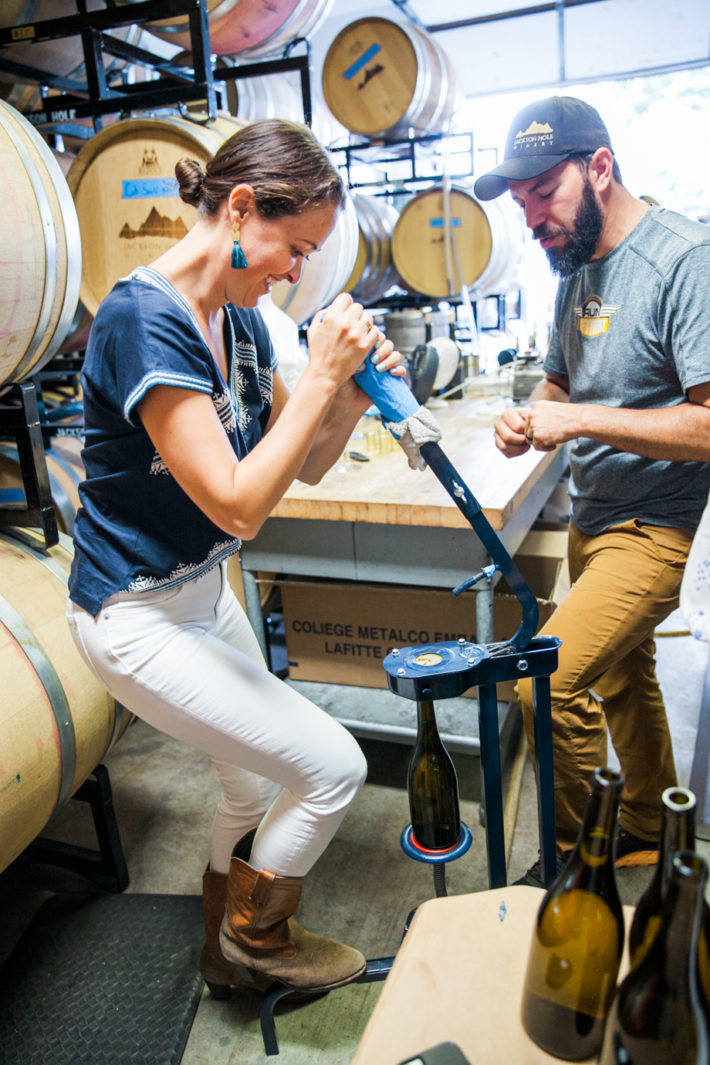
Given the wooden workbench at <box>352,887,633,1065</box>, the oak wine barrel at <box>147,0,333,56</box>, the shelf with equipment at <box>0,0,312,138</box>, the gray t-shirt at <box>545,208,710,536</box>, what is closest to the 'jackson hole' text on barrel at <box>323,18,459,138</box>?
the oak wine barrel at <box>147,0,333,56</box>

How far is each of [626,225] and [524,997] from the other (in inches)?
64.3

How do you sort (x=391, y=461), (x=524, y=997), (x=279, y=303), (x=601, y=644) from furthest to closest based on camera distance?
(x=279, y=303), (x=391, y=461), (x=601, y=644), (x=524, y=997)

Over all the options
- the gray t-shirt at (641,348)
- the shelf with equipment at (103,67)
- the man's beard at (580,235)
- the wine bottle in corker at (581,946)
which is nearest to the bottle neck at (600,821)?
the wine bottle in corker at (581,946)

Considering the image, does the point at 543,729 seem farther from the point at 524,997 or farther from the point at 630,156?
the point at 630,156

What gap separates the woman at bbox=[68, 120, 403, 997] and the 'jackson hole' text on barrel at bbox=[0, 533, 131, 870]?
1.05ft

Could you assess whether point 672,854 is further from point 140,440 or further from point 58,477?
point 58,477

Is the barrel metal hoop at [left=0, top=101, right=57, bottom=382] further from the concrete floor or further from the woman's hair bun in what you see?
the concrete floor

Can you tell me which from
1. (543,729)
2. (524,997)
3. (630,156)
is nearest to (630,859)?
(543,729)

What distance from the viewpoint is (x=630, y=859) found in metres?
2.05

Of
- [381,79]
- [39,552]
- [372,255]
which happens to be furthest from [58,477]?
[381,79]

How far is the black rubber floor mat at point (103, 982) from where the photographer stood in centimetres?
162

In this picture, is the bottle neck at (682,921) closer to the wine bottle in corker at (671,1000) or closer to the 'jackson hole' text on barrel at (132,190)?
the wine bottle in corker at (671,1000)

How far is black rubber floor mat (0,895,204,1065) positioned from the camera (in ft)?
5.30

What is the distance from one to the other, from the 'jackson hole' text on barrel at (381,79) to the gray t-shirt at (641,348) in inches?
132
